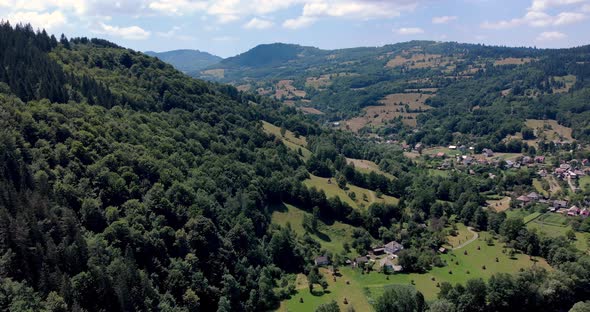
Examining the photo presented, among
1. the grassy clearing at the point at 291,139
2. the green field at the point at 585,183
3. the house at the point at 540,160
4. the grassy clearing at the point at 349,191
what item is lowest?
the green field at the point at 585,183

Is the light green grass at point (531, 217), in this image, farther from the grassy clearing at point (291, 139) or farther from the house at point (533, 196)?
the grassy clearing at point (291, 139)

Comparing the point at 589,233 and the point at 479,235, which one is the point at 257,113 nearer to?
the point at 479,235

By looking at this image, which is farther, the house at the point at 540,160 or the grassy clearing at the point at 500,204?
the house at the point at 540,160

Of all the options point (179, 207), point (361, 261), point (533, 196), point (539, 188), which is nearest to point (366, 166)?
point (533, 196)

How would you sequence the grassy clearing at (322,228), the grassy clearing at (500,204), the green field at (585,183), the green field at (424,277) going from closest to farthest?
the green field at (424,277) → the grassy clearing at (322,228) → the grassy clearing at (500,204) → the green field at (585,183)

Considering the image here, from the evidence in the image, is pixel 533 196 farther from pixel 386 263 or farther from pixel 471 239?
pixel 386 263

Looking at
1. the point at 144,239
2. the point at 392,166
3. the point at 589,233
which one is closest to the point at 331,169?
the point at 392,166

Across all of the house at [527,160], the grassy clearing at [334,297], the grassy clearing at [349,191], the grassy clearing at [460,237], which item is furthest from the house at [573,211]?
the grassy clearing at [334,297]
